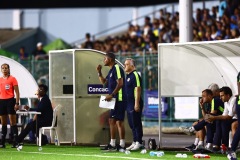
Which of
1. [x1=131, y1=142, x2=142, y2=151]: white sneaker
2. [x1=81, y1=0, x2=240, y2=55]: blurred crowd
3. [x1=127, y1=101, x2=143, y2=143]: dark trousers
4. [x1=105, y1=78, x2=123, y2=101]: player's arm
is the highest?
[x1=81, y1=0, x2=240, y2=55]: blurred crowd

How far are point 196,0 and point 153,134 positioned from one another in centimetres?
1268

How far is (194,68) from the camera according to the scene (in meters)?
23.7

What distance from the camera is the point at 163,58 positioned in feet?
77.3

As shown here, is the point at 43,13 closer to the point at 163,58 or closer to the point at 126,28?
the point at 126,28

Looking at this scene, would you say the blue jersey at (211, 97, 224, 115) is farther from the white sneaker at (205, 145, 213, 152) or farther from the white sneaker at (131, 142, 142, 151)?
the white sneaker at (131, 142, 142, 151)

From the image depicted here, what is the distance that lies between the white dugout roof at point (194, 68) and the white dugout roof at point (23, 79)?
5058 mm

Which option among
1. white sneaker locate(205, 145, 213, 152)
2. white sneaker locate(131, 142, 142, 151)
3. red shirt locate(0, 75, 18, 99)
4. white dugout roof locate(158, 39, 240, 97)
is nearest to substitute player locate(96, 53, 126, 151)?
white sneaker locate(131, 142, 142, 151)

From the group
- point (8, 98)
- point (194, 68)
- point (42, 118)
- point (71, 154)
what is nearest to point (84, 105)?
point (42, 118)

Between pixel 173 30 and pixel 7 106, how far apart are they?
1565 cm

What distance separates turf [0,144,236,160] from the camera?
20297mm

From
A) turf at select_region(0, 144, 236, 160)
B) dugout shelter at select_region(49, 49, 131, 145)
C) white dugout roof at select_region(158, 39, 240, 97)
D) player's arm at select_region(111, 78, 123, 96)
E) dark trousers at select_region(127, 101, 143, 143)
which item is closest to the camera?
turf at select_region(0, 144, 236, 160)

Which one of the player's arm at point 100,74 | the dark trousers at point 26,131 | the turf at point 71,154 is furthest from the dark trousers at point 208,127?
the dark trousers at point 26,131

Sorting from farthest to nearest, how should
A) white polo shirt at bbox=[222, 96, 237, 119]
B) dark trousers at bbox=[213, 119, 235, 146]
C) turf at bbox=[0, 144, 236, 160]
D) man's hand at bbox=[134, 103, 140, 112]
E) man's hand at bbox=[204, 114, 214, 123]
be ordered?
man's hand at bbox=[134, 103, 140, 112] < dark trousers at bbox=[213, 119, 235, 146] < man's hand at bbox=[204, 114, 214, 123] < white polo shirt at bbox=[222, 96, 237, 119] < turf at bbox=[0, 144, 236, 160]

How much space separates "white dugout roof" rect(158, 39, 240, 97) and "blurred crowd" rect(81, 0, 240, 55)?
10233mm
